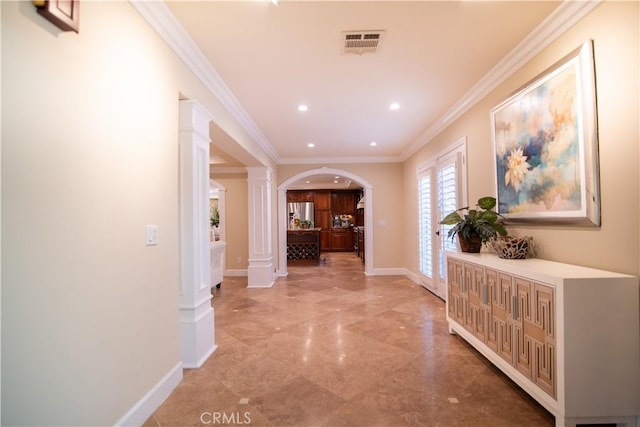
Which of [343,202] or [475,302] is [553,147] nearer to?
[475,302]

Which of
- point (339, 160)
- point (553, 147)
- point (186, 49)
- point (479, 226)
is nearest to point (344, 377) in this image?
point (479, 226)

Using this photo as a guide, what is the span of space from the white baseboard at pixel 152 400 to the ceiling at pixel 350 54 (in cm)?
242

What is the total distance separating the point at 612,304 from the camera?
5.44 ft

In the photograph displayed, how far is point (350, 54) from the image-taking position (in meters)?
2.54

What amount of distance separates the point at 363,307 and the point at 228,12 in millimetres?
3752

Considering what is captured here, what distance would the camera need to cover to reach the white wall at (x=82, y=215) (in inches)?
44.5

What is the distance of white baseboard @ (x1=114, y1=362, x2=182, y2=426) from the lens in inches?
68.2

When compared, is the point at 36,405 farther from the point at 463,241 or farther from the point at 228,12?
the point at 463,241

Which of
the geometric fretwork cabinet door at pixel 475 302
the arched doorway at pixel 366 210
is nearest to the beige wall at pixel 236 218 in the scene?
the arched doorway at pixel 366 210

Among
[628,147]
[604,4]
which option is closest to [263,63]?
[604,4]

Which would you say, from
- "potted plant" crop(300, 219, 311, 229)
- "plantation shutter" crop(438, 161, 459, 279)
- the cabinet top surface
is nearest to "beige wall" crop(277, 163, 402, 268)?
"plantation shutter" crop(438, 161, 459, 279)

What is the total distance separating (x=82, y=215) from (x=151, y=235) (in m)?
0.56

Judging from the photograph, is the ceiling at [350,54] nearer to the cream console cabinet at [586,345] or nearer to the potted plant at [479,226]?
the potted plant at [479,226]

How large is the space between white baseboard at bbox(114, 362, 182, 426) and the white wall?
0.05m
